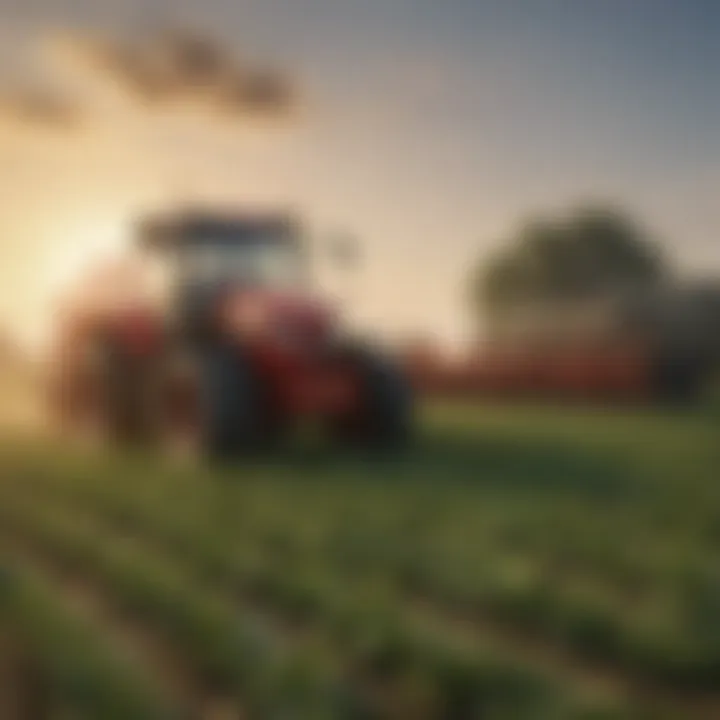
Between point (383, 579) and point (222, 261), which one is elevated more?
point (222, 261)

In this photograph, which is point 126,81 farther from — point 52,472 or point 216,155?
point 52,472

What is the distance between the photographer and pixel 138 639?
2.83ft

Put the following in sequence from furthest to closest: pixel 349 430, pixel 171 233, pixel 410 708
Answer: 1. pixel 349 430
2. pixel 171 233
3. pixel 410 708

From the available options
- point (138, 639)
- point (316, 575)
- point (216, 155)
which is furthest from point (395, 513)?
point (216, 155)

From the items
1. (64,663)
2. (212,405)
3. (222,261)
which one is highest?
(222,261)

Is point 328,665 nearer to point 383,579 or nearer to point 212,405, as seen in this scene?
point 383,579

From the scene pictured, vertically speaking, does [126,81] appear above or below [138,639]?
above

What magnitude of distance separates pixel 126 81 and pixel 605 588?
1.86 ft

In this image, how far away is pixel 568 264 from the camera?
89cm

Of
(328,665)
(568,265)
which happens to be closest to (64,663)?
(328,665)

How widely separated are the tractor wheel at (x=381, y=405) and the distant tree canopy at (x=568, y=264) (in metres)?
0.09

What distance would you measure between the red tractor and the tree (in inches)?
4.4

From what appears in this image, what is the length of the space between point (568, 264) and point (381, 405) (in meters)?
0.19

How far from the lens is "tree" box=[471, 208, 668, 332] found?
2.92 feet
